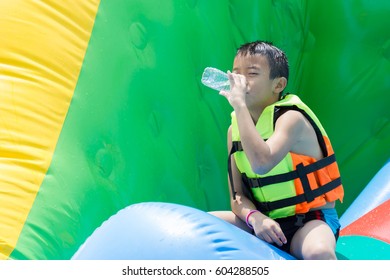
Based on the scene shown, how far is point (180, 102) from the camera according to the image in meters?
2.29

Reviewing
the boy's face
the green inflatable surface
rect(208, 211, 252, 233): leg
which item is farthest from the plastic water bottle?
rect(208, 211, 252, 233): leg

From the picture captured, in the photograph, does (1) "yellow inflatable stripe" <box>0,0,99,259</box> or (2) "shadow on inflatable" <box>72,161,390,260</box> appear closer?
(2) "shadow on inflatable" <box>72,161,390,260</box>

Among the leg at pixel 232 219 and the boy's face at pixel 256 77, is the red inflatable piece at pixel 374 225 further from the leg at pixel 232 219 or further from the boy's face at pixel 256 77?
the boy's face at pixel 256 77

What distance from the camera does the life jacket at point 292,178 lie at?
1920mm

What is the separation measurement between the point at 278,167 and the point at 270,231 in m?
0.18

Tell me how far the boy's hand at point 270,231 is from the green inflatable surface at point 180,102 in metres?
0.37

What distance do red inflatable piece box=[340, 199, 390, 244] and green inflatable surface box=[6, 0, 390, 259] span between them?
0.44m

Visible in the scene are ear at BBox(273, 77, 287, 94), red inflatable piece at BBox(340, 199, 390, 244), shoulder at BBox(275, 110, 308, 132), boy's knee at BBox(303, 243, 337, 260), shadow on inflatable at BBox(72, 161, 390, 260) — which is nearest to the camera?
shadow on inflatable at BBox(72, 161, 390, 260)

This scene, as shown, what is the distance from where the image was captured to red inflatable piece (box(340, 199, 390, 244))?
2.14 metres

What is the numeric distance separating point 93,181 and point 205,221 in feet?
1.45

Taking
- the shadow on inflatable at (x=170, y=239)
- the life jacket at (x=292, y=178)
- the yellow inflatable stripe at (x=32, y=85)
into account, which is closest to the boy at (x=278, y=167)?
the life jacket at (x=292, y=178)

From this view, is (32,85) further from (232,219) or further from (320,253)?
(320,253)

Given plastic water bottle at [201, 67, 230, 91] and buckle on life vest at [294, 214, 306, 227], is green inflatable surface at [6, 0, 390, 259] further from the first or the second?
buckle on life vest at [294, 214, 306, 227]
